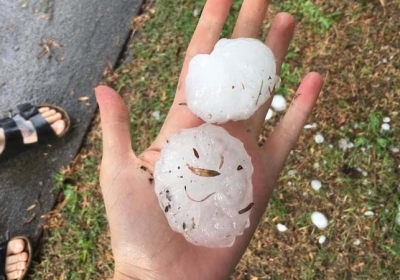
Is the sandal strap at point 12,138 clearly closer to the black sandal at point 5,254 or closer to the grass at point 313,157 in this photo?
the grass at point 313,157

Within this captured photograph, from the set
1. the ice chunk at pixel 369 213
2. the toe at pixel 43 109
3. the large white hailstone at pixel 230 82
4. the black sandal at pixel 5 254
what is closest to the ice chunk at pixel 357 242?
the ice chunk at pixel 369 213

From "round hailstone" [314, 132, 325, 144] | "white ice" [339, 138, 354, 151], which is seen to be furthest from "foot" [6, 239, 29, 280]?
"white ice" [339, 138, 354, 151]

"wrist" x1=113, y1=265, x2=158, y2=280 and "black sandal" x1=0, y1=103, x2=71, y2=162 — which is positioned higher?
"wrist" x1=113, y1=265, x2=158, y2=280

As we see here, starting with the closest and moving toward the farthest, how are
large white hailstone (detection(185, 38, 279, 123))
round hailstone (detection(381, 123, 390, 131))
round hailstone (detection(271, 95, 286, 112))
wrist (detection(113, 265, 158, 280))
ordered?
wrist (detection(113, 265, 158, 280))
large white hailstone (detection(185, 38, 279, 123))
round hailstone (detection(381, 123, 390, 131))
round hailstone (detection(271, 95, 286, 112))

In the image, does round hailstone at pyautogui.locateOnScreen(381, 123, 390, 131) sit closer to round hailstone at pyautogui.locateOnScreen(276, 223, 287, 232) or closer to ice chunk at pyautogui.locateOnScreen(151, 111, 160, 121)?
round hailstone at pyautogui.locateOnScreen(276, 223, 287, 232)

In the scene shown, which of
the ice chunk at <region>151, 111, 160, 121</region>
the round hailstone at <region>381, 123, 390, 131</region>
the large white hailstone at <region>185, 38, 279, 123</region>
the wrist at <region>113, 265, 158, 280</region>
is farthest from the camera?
the ice chunk at <region>151, 111, 160, 121</region>

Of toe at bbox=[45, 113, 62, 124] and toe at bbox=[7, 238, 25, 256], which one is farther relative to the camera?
toe at bbox=[45, 113, 62, 124]

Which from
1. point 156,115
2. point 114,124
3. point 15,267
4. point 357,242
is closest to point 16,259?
point 15,267
